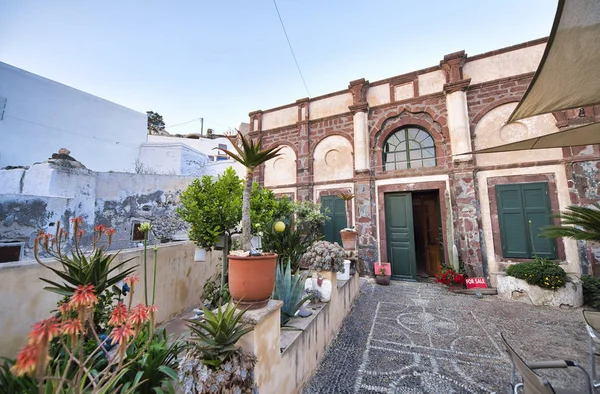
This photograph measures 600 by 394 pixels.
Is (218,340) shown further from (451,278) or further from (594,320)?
(451,278)

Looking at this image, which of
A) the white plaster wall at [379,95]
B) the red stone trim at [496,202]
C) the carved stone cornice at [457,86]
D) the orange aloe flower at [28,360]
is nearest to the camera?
the orange aloe flower at [28,360]

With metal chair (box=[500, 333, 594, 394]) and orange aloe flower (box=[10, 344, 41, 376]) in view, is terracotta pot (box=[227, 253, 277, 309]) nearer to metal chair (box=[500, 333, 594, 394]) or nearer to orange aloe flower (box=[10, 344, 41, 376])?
orange aloe flower (box=[10, 344, 41, 376])

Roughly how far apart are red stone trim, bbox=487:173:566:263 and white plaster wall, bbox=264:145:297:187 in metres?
5.60

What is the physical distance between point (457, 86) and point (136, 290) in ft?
26.7

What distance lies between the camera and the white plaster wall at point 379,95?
23.6 feet

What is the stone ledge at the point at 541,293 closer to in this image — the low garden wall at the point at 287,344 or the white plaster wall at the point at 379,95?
the low garden wall at the point at 287,344

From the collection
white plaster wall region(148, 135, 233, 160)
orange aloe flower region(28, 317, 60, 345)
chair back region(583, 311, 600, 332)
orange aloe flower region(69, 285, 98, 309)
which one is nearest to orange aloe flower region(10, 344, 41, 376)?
orange aloe flower region(28, 317, 60, 345)

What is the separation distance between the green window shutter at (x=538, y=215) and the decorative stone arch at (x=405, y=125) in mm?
1921

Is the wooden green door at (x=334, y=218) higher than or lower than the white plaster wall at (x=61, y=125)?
lower

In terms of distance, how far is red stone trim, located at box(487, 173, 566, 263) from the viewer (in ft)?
17.0

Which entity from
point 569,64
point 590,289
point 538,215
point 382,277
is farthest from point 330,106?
point 590,289

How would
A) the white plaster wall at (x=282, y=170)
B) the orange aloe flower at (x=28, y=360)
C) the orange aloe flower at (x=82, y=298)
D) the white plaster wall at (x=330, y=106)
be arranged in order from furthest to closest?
the white plaster wall at (x=282, y=170), the white plaster wall at (x=330, y=106), the orange aloe flower at (x=82, y=298), the orange aloe flower at (x=28, y=360)

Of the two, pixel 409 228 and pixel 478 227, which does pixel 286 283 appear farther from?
pixel 478 227

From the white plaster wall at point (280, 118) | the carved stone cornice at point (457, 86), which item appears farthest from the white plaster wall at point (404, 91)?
the white plaster wall at point (280, 118)
